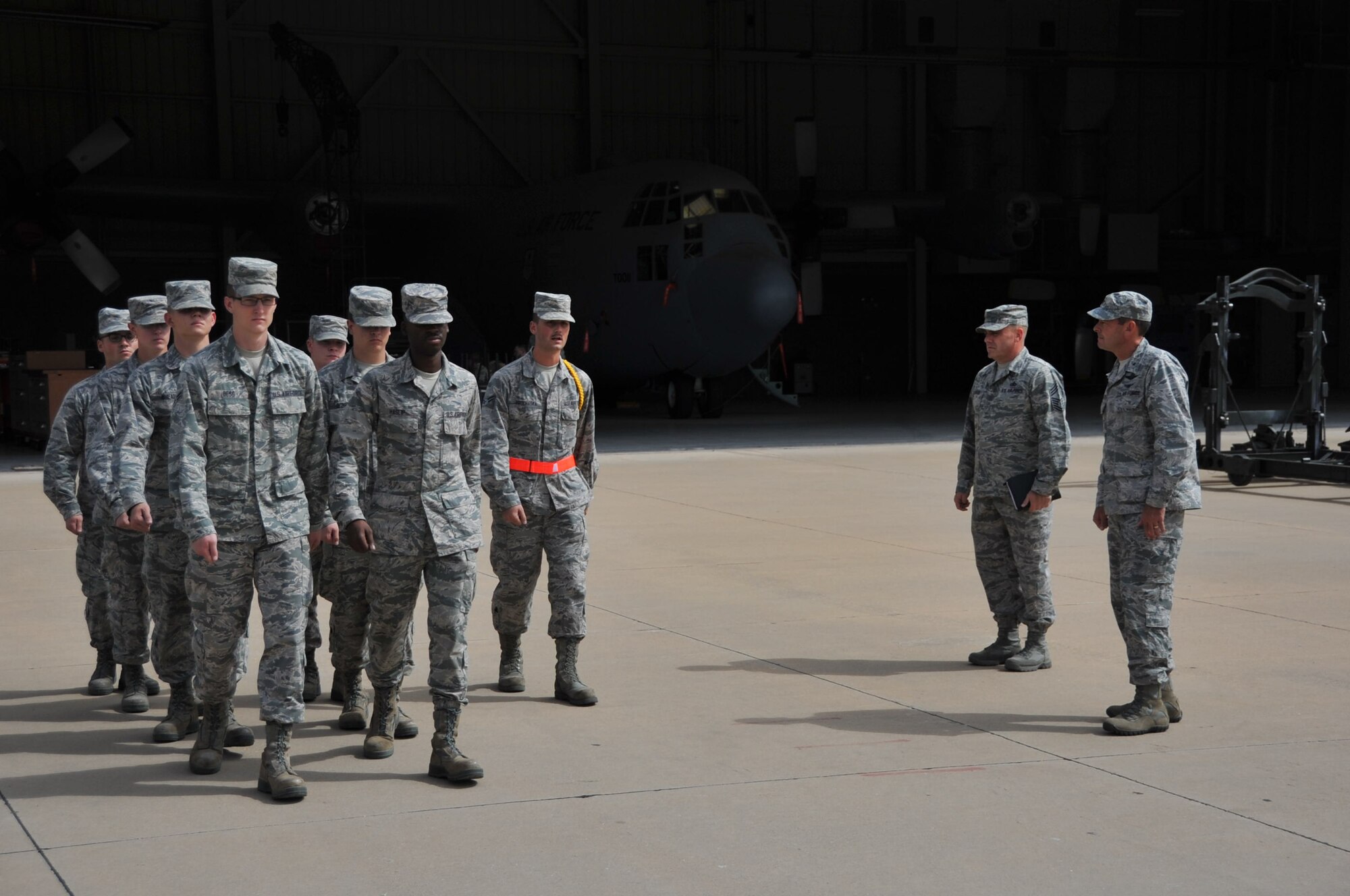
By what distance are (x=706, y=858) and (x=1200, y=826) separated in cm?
162

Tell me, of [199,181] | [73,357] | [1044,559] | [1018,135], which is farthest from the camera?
[1018,135]

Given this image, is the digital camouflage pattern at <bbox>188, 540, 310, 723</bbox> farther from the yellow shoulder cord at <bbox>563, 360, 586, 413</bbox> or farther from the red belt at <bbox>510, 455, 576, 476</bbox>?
the yellow shoulder cord at <bbox>563, 360, 586, 413</bbox>

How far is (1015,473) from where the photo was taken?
7.36 m

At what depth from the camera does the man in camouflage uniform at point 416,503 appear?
18.1ft

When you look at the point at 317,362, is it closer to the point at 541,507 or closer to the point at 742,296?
the point at 541,507

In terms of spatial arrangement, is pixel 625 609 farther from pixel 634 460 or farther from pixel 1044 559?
pixel 634 460

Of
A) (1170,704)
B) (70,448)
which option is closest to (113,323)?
(70,448)

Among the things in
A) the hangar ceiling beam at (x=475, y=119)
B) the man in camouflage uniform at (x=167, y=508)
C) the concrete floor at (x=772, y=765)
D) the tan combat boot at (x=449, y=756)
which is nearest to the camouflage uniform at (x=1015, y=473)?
the concrete floor at (x=772, y=765)

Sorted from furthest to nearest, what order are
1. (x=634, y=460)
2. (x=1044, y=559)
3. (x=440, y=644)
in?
(x=634, y=460) < (x=1044, y=559) < (x=440, y=644)

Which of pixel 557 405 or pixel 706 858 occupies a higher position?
pixel 557 405

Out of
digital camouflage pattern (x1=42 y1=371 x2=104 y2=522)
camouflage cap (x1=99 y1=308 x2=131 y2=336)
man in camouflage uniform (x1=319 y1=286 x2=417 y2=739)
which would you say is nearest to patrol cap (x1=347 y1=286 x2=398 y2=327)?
man in camouflage uniform (x1=319 y1=286 x2=417 y2=739)

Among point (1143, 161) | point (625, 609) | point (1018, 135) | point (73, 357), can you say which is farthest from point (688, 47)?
point (625, 609)

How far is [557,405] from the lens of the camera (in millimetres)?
6879

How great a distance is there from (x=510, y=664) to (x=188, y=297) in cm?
225
